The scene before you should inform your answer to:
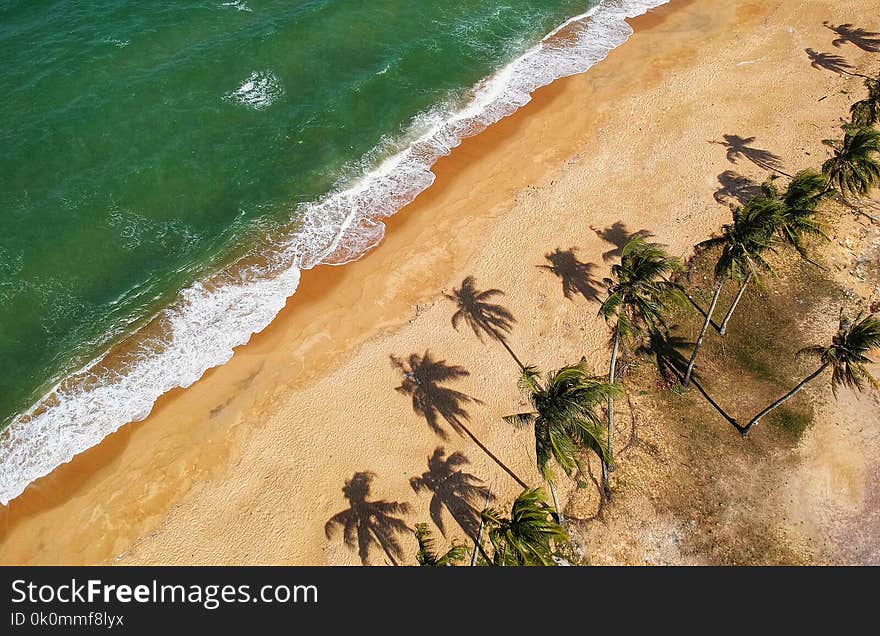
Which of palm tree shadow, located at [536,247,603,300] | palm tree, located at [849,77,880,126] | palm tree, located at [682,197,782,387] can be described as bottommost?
palm tree shadow, located at [536,247,603,300]

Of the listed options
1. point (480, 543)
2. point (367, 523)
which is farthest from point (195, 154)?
point (480, 543)

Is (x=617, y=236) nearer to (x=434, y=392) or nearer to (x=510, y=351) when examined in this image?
Result: (x=510, y=351)

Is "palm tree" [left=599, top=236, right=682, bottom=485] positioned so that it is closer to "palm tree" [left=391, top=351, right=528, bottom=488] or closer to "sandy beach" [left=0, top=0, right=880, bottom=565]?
"sandy beach" [left=0, top=0, right=880, bottom=565]

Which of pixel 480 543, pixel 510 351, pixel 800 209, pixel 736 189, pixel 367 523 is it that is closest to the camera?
pixel 480 543

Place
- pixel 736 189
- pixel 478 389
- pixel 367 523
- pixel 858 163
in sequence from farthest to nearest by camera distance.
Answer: pixel 736 189 → pixel 858 163 → pixel 478 389 → pixel 367 523

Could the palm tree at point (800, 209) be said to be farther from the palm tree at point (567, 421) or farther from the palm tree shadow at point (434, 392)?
the palm tree shadow at point (434, 392)

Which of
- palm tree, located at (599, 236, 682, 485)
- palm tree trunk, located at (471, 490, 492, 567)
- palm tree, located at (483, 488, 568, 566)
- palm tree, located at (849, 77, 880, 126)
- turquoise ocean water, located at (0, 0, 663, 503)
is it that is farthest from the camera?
palm tree, located at (849, 77, 880, 126)

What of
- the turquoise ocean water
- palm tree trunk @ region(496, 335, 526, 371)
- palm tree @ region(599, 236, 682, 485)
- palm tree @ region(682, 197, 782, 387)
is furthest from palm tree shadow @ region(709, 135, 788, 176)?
palm tree trunk @ region(496, 335, 526, 371)
